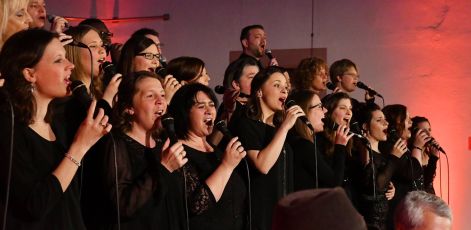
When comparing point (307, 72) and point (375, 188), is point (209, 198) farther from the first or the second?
point (307, 72)

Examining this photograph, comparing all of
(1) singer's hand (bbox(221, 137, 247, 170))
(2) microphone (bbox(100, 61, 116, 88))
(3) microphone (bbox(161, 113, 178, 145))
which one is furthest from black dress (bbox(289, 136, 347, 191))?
(3) microphone (bbox(161, 113, 178, 145))

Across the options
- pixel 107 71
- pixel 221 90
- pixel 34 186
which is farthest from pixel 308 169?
pixel 34 186

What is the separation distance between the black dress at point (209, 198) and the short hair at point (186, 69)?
2.07 feet

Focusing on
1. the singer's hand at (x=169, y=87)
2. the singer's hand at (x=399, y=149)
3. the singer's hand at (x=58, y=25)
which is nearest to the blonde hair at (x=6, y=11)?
the singer's hand at (x=58, y=25)

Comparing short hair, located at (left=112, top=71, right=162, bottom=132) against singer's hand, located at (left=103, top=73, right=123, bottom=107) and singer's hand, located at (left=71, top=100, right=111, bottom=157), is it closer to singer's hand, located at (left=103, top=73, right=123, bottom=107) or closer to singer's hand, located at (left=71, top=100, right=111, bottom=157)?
singer's hand, located at (left=103, top=73, right=123, bottom=107)

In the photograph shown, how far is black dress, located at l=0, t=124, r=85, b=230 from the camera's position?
255 cm

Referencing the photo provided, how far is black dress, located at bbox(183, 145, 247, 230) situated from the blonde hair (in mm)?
933

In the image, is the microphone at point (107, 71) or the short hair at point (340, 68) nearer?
the microphone at point (107, 71)

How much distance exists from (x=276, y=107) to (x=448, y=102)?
336 centimetres

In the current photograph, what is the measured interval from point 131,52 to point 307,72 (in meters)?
1.65

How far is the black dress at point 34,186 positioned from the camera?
255cm

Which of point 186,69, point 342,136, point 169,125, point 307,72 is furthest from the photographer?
point 307,72

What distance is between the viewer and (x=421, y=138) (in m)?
5.99

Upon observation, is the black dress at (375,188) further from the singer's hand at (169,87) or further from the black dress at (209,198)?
the singer's hand at (169,87)
